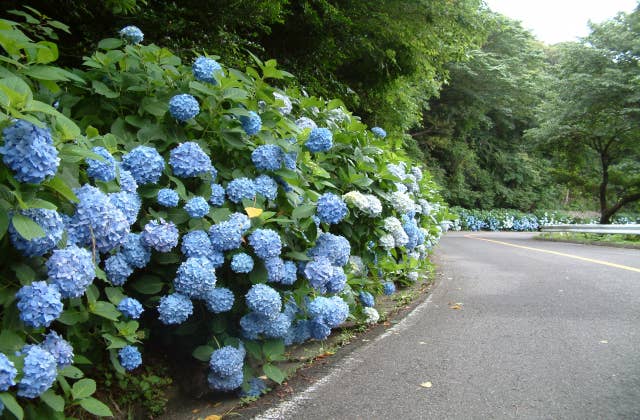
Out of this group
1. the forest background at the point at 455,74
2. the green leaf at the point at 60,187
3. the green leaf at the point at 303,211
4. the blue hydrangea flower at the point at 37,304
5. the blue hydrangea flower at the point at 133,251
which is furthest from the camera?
the forest background at the point at 455,74

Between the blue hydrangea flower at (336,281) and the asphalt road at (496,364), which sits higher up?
the blue hydrangea flower at (336,281)

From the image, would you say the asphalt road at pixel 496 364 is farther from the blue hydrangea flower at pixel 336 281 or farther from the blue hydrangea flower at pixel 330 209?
the blue hydrangea flower at pixel 330 209

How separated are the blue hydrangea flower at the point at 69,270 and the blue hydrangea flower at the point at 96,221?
16 centimetres

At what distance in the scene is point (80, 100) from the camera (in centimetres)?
292

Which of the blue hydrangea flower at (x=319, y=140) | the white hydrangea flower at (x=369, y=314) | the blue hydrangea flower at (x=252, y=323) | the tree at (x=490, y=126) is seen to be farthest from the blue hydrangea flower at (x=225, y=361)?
the tree at (x=490, y=126)

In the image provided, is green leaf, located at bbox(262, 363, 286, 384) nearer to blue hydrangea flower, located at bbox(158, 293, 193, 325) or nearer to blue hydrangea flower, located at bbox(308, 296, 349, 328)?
blue hydrangea flower, located at bbox(308, 296, 349, 328)

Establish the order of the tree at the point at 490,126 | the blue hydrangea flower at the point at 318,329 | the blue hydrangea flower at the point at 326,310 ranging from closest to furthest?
the blue hydrangea flower at the point at 326,310, the blue hydrangea flower at the point at 318,329, the tree at the point at 490,126

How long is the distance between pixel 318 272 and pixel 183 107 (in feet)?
3.79

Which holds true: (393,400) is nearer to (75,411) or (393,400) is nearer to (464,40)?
(75,411)

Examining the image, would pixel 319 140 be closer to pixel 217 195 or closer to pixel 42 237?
pixel 217 195

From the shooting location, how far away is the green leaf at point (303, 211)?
289 cm

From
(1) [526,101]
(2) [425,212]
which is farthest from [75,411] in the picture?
(1) [526,101]

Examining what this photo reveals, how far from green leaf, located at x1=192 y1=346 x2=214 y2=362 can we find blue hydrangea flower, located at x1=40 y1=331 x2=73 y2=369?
0.80 metres

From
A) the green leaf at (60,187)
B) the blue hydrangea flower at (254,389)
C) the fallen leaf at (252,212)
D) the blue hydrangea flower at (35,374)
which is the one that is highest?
the green leaf at (60,187)
